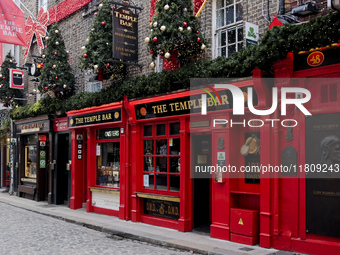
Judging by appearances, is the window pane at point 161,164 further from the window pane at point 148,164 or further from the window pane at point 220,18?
the window pane at point 220,18

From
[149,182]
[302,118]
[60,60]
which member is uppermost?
[60,60]

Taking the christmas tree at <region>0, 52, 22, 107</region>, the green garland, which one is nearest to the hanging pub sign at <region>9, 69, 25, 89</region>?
the christmas tree at <region>0, 52, 22, 107</region>

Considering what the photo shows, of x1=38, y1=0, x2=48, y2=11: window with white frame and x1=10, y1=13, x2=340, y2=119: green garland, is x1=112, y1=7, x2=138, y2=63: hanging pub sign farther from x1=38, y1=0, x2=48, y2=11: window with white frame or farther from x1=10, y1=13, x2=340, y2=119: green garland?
x1=38, y1=0, x2=48, y2=11: window with white frame

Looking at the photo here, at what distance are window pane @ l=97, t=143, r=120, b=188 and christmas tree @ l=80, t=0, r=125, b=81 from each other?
103 inches

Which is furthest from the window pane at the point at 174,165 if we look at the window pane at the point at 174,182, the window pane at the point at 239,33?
the window pane at the point at 239,33

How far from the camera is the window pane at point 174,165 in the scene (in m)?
10.7

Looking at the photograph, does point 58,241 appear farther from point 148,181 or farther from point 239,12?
point 239,12

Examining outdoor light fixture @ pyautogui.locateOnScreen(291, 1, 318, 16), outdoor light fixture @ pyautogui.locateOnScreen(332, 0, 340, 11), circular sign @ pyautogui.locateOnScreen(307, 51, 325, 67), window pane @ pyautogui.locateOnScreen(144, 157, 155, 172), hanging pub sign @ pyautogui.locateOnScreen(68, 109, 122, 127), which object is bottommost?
window pane @ pyautogui.locateOnScreen(144, 157, 155, 172)

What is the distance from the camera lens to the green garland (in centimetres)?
707

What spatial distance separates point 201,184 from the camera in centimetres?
1069

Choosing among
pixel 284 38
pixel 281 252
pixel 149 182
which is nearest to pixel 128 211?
pixel 149 182

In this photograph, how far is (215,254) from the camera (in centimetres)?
798

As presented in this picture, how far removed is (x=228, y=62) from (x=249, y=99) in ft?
3.19

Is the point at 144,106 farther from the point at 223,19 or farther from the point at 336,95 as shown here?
the point at 336,95
